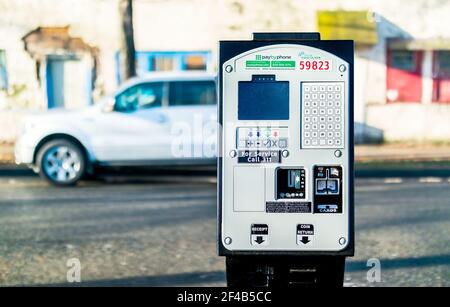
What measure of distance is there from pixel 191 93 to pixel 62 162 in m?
2.38

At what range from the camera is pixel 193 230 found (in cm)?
715

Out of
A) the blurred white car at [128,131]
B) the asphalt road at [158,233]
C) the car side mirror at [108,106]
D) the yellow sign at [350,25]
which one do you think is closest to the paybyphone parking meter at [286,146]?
the asphalt road at [158,233]

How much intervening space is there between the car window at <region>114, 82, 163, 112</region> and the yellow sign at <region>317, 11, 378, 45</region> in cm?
635

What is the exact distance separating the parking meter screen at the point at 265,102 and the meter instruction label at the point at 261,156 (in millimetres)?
158

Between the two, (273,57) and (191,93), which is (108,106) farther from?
(273,57)

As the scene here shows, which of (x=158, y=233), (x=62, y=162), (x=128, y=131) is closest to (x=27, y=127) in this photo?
(x=62, y=162)

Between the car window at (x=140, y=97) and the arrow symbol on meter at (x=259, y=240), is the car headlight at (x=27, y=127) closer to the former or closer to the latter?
the car window at (x=140, y=97)

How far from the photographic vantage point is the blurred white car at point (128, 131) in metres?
10.5

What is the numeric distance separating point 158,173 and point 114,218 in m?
3.71

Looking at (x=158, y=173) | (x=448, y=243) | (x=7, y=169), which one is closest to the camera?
(x=448, y=243)

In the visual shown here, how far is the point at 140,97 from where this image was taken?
10711 millimetres

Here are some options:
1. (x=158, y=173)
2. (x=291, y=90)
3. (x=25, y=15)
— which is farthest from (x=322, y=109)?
(x=25, y=15)

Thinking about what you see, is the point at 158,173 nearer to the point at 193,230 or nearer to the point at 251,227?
the point at 193,230
